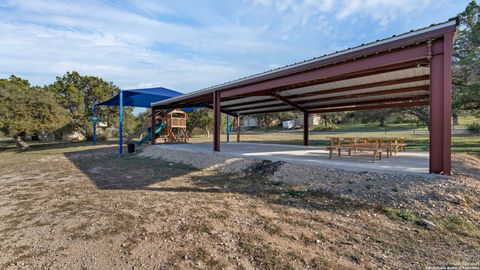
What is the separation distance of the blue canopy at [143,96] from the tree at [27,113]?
3274 mm

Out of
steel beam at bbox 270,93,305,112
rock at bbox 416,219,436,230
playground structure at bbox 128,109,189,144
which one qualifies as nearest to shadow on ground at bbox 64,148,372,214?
rock at bbox 416,219,436,230

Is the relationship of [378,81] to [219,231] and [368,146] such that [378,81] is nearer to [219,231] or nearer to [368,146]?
[368,146]

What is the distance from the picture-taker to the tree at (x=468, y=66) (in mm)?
10461

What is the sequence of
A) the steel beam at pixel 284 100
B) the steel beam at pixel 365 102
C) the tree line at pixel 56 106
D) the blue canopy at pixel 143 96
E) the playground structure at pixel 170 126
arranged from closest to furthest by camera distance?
1. the steel beam at pixel 365 102
2. the steel beam at pixel 284 100
3. the tree line at pixel 56 106
4. the blue canopy at pixel 143 96
5. the playground structure at pixel 170 126

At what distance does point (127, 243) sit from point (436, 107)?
5694 millimetres

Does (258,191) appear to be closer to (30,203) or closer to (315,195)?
(315,195)

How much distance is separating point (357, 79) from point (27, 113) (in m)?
18.3

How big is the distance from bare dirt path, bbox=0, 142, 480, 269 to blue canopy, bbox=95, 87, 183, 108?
10149 mm

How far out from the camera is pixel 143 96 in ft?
52.0

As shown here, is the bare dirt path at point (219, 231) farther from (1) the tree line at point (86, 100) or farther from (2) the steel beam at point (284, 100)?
(1) the tree line at point (86, 100)

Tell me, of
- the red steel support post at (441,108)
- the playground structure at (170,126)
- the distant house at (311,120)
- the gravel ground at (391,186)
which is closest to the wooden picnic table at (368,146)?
the gravel ground at (391,186)

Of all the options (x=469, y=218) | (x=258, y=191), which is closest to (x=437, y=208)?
(x=469, y=218)

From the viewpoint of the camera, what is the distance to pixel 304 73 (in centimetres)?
688

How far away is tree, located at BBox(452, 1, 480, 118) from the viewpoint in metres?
10.5
